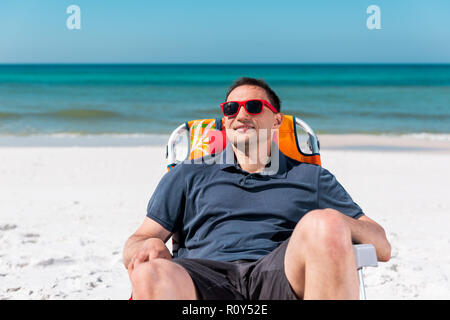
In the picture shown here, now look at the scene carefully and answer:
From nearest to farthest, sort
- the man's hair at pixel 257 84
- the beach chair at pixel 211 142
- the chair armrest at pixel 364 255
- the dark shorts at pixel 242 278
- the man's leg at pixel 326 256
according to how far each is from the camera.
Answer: the man's leg at pixel 326 256 → the chair armrest at pixel 364 255 → the dark shorts at pixel 242 278 → the man's hair at pixel 257 84 → the beach chair at pixel 211 142

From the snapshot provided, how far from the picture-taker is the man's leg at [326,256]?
1.99 meters

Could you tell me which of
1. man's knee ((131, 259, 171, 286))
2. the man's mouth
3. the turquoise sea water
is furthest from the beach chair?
the turquoise sea water

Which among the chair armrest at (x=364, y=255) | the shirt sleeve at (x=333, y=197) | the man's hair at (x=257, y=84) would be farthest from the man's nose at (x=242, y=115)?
the chair armrest at (x=364, y=255)

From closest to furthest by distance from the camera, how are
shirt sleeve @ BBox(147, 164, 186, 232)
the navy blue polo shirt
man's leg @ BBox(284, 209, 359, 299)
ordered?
man's leg @ BBox(284, 209, 359, 299) < the navy blue polo shirt < shirt sleeve @ BBox(147, 164, 186, 232)

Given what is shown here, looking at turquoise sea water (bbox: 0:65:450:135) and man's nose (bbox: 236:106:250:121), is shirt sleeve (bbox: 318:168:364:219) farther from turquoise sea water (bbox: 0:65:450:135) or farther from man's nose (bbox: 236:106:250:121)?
turquoise sea water (bbox: 0:65:450:135)

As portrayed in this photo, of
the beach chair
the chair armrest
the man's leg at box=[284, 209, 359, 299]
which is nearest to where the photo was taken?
the man's leg at box=[284, 209, 359, 299]

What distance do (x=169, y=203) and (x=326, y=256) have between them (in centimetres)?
103

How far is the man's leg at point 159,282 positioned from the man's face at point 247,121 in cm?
96

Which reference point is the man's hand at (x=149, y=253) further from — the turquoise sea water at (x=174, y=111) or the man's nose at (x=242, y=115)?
the turquoise sea water at (x=174, y=111)

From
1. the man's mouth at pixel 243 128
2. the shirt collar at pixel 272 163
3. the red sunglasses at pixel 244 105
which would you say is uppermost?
the red sunglasses at pixel 244 105

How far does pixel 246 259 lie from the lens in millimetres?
2592

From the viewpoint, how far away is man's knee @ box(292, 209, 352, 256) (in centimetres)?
203

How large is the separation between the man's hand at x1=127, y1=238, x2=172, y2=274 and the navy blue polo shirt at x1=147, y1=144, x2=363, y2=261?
36 cm
